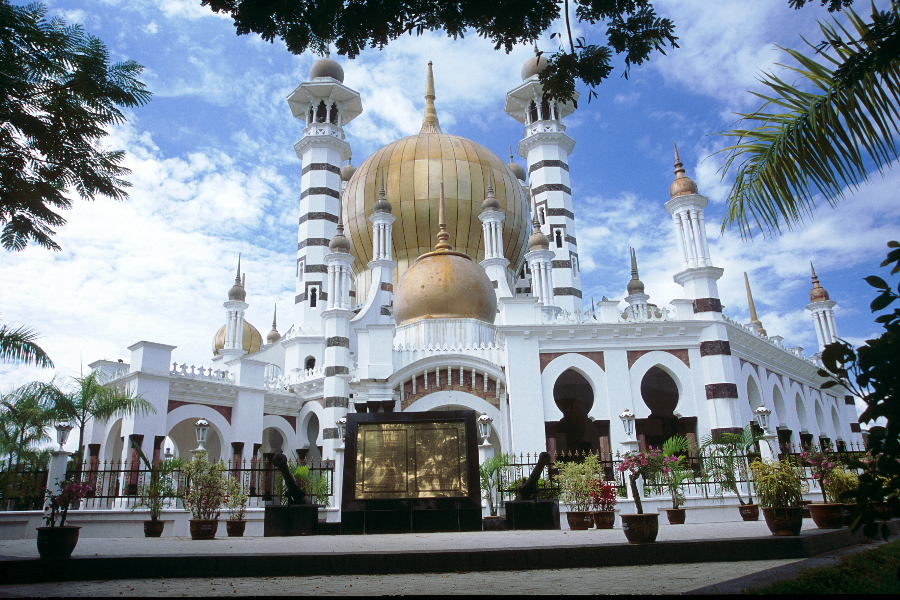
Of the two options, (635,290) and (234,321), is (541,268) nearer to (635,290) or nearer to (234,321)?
(635,290)

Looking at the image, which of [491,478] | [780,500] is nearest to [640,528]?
[780,500]

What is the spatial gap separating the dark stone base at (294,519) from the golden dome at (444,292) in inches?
543

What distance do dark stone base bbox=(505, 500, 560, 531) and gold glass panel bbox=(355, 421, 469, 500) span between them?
1435 mm

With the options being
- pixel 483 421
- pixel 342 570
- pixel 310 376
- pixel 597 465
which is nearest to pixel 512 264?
pixel 310 376

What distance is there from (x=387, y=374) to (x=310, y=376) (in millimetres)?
7099

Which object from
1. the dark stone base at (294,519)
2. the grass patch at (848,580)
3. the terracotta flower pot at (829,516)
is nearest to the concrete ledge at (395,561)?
the grass patch at (848,580)

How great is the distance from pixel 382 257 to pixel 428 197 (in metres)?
5.93

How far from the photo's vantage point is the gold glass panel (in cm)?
1303

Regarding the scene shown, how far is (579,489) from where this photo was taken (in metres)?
14.3

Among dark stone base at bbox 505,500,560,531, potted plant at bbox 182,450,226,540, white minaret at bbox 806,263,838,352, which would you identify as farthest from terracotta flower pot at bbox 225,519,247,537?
white minaret at bbox 806,263,838,352

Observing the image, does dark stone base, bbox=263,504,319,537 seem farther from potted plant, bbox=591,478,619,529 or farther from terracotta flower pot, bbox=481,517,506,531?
potted plant, bbox=591,478,619,529

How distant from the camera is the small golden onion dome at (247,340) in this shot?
151ft

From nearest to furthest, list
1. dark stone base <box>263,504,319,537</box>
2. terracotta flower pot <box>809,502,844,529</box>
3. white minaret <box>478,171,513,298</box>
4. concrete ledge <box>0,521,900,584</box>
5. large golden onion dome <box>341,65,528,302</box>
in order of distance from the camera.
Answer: concrete ledge <box>0,521,900,584</box>
terracotta flower pot <box>809,502,844,529</box>
dark stone base <box>263,504,319,537</box>
white minaret <box>478,171,513,298</box>
large golden onion dome <box>341,65,528,302</box>

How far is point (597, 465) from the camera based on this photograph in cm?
1437
